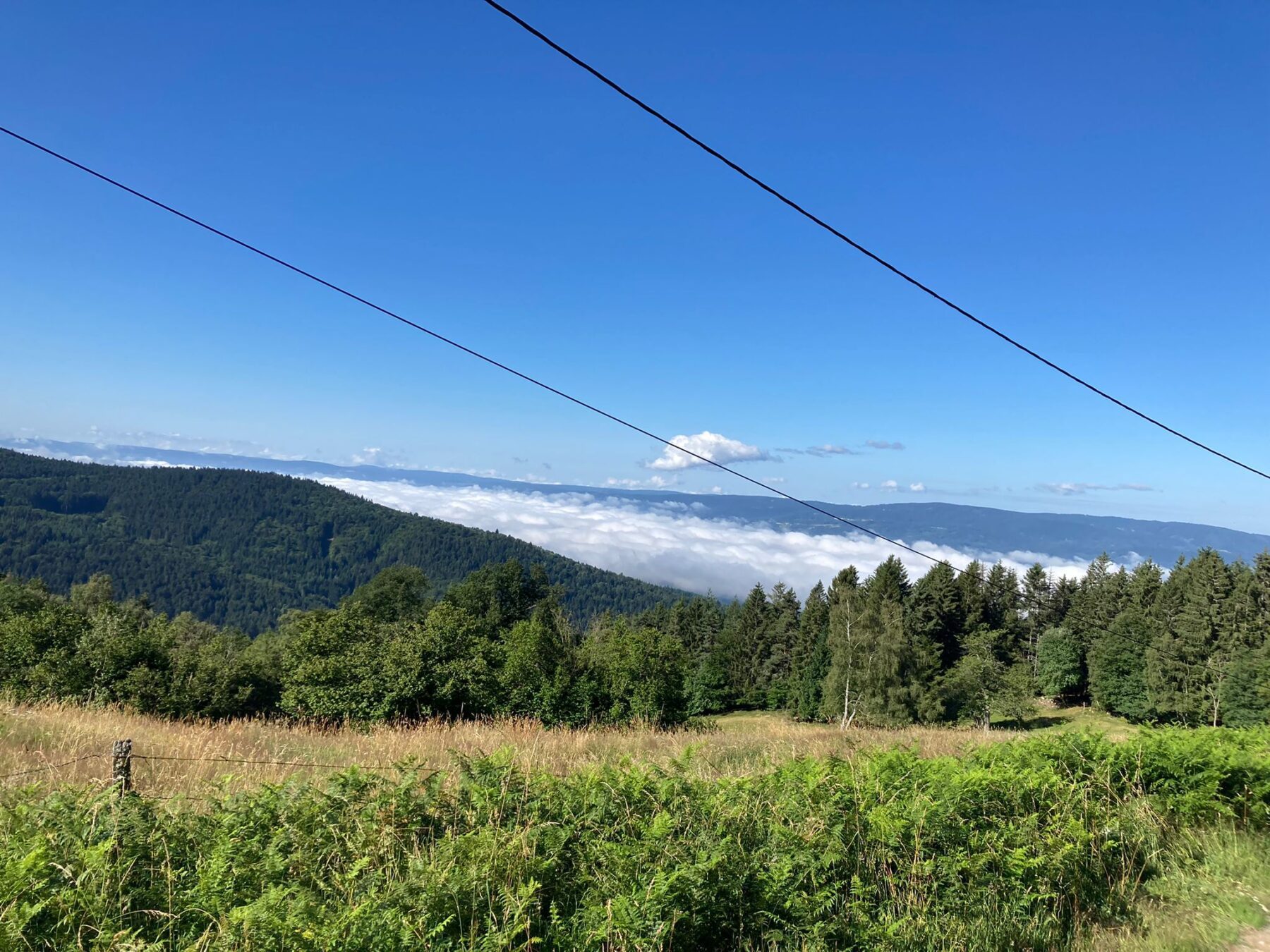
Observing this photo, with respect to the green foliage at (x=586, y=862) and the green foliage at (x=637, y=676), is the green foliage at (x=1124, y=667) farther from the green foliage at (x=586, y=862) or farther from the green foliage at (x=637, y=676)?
the green foliage at (x=586, y=862)

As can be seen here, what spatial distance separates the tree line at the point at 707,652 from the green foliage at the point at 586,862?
28.5ft

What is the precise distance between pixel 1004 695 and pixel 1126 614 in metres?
17.1

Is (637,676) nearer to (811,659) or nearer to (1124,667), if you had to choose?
(811,659)

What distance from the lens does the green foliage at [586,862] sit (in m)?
3.20

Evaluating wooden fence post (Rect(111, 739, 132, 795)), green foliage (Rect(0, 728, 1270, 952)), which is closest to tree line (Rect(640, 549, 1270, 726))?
green foliage (Rect(0, 728, 1270, 952))

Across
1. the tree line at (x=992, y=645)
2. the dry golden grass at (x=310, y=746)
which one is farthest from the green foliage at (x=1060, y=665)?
the dry golden grass at (x=310, y=746)

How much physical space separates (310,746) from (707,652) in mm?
81774

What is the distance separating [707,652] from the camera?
87750 mm

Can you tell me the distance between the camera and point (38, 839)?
11.2 ft

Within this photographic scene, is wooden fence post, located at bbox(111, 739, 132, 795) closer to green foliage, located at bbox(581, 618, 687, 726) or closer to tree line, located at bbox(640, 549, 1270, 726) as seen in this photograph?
tree line, located at bbox(640, 549, 1270, 726)

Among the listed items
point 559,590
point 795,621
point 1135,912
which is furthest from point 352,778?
point 795,621

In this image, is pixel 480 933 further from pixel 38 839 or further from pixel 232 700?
pixel 232 700

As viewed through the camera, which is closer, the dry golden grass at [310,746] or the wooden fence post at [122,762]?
the wooden fence post at [122,762]

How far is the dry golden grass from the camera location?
6344 millimetres
